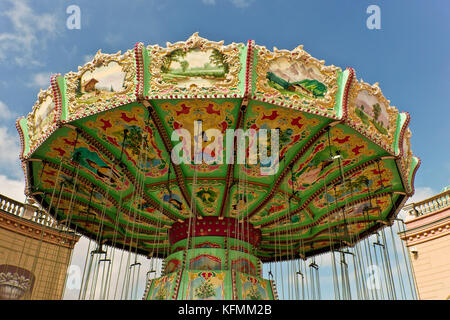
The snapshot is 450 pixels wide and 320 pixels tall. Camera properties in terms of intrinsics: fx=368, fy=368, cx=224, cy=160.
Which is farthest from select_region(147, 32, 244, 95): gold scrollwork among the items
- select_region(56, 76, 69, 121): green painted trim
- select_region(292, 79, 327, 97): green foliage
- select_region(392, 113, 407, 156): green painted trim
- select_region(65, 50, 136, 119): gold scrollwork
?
select_region(392, 113, 407, 156): green painted trim

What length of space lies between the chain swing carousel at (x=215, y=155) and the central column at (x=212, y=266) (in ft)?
0.11

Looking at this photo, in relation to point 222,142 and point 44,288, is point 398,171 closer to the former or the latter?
point 222,142

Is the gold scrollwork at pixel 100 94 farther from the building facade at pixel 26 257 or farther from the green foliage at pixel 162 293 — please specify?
the building facade at pixel 26 257

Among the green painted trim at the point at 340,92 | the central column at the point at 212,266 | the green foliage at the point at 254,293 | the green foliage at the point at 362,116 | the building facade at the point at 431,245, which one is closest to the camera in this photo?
the green painted trim at the point at 340,92

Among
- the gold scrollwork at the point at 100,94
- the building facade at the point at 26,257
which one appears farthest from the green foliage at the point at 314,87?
the building facade at the point at 26,257

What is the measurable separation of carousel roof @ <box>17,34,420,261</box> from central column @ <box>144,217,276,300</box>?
1.59ft

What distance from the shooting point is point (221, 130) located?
25.3 feet

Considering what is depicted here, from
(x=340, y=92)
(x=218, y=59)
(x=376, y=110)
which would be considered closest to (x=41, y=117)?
(x=218, y=59)

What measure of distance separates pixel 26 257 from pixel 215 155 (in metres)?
8.11

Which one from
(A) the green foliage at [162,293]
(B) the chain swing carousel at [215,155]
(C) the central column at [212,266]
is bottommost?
(A) the green foliage at [162,293]

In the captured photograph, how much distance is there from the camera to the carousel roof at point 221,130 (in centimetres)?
685

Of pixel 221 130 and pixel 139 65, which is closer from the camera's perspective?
pixel 139 65

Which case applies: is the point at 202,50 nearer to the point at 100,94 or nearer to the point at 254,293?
the point at 100,94

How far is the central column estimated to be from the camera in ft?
27.4
